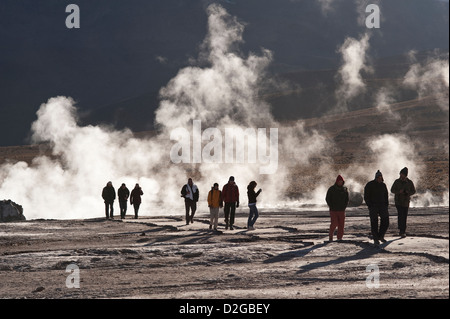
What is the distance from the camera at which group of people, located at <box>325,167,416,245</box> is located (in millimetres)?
14703

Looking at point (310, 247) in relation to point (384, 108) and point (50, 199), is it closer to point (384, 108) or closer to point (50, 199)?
point (50, 199)

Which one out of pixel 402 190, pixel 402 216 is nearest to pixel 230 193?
pixel 402 216

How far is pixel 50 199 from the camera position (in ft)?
130

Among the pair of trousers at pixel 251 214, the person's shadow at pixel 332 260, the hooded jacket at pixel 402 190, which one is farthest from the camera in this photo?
the pair of trousers at pixel 251 214

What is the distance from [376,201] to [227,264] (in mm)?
3274

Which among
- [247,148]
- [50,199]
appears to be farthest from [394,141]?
[50,199]
